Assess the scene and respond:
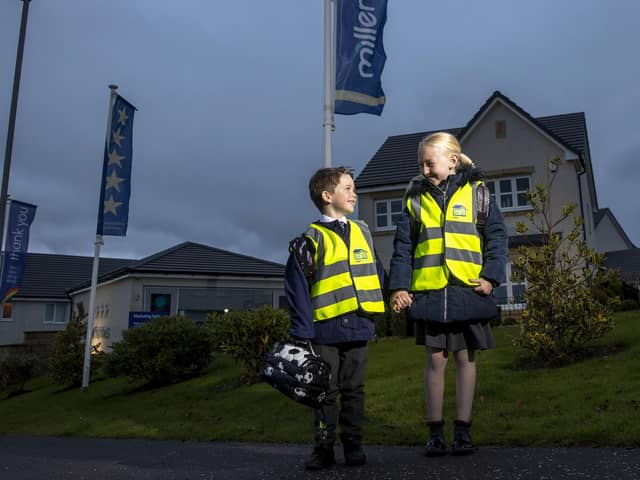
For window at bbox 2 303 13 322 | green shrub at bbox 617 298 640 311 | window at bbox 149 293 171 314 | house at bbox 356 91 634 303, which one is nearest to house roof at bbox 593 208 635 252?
house at bbox 356 91 634 303

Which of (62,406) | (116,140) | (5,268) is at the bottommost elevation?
(62,406)

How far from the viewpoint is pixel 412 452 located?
4.56 meters

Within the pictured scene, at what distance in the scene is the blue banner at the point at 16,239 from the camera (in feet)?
75.6

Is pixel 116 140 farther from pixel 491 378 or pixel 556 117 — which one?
pixel 556 117

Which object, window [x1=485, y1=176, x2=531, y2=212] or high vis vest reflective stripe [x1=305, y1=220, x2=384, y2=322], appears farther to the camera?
window [x1=485, y1=176, x2=531, y2=212]

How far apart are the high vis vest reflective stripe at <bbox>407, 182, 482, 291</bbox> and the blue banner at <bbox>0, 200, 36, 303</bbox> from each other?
71.1 ft

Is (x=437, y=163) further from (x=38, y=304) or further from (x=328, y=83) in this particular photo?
(x=38, y=304)

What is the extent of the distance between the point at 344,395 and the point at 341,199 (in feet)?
4.42

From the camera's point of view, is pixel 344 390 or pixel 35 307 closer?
pixel 344 390

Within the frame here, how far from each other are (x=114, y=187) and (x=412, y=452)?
45.6ft

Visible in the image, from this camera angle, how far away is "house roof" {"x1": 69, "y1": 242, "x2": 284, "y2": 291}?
26234 millimetres

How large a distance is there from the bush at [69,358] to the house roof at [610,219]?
2731 centimetres

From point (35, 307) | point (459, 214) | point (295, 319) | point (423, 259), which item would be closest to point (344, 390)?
point (295, 319)

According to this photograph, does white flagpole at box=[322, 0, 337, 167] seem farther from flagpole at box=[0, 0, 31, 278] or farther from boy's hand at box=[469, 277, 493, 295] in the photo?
flagpole at box=[0, 0, 31, 278]
